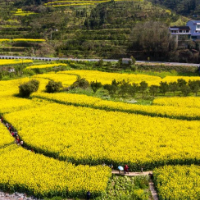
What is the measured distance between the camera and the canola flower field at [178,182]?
1457cm

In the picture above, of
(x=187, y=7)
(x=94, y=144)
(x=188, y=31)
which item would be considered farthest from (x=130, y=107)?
(x=187, y=7)

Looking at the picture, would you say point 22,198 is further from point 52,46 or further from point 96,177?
point 52,46

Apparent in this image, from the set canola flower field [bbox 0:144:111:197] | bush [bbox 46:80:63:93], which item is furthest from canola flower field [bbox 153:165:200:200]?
bush [bbox 46:80:63:93]

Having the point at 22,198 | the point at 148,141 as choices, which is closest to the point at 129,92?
the point at 148,141

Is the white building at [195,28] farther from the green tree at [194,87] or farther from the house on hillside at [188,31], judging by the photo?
the green tree at [194,87]

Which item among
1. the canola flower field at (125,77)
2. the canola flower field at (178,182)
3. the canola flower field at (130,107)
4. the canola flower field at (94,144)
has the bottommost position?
the canola flower field at (178,182)

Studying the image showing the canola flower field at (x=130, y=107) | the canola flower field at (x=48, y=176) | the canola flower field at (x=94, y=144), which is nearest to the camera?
the canola flower field at (x=48, y=176)

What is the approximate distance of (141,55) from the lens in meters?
67.6

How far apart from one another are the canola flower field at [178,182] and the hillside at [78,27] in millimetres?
51703

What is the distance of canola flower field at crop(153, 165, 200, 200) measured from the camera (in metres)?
14.6

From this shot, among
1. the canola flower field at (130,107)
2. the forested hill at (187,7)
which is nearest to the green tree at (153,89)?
the canola flower field at (130,107)

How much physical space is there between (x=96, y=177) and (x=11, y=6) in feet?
434

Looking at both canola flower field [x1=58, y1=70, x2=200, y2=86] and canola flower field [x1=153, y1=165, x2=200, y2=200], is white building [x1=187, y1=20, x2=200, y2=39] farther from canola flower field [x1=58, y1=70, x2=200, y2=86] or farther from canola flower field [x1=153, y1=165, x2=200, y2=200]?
canola flower field [x1=153, y1=165, x2=200, y2=200]

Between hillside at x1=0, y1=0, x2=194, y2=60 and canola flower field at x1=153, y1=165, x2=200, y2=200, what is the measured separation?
170 feet
